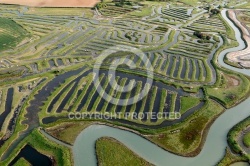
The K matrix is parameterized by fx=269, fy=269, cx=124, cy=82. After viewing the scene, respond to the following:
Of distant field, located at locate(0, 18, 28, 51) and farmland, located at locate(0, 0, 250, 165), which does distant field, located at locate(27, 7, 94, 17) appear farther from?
distant field, located at locate(0, 18, 28, 51)

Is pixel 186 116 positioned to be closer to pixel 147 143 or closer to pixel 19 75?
pixel 147 143

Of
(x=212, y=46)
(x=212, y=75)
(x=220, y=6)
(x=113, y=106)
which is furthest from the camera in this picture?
(x=220, y=6)

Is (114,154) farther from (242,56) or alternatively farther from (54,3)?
(54,3)

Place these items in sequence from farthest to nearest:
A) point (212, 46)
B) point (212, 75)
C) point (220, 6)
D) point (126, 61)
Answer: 1. point (220, 6)
2. point (212, 46)
3. point (126, 61)
4. point (212, 75)

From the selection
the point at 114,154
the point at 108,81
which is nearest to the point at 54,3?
the point at 108,81

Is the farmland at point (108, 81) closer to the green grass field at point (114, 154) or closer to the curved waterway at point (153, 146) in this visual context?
the green grass field at point (114, 154)

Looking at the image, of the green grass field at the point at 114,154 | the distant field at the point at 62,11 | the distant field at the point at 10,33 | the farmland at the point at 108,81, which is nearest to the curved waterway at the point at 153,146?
the green grass field at the point at 114,154

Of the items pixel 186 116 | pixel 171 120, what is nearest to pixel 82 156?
pixel 171 120
